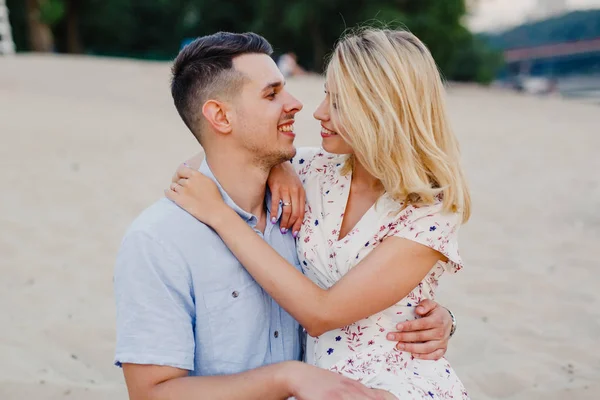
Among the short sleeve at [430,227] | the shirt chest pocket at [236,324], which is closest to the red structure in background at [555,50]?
the short sleeve at [430,227]

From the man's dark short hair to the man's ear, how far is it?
32 mm

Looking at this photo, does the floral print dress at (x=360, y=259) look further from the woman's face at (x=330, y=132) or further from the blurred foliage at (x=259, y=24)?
the blurred foliage at (x=259, y=24)

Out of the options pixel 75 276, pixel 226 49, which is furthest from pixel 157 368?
pixel 75 276

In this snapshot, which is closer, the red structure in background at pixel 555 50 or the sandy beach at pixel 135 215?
the sandy beach at pixel 135 215

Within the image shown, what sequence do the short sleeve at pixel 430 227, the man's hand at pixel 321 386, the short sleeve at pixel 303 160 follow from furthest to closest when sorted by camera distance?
the short sleeve at pixel 303 160
the short sleeve at pixel 430 227
the man's hand at pixel 321 386

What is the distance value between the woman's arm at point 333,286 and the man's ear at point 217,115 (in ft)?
1.26

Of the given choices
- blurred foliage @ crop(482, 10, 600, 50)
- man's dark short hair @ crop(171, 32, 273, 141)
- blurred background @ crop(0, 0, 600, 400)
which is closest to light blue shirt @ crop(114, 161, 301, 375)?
man's dark short hair @ crop(171, 32, 273, 141)

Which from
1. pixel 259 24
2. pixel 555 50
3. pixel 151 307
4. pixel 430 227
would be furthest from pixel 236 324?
pixel 555 50

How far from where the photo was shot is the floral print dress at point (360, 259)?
2.18 metres

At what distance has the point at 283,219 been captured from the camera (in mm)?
2488

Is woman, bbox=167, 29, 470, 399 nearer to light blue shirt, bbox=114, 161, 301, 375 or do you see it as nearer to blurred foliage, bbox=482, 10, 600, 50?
light blue shirt, bbox=114, 161, 301, 375

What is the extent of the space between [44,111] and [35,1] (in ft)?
42.5

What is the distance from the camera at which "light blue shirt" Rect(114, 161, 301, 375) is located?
2.01 m

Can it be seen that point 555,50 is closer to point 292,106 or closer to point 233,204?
point 292,106
